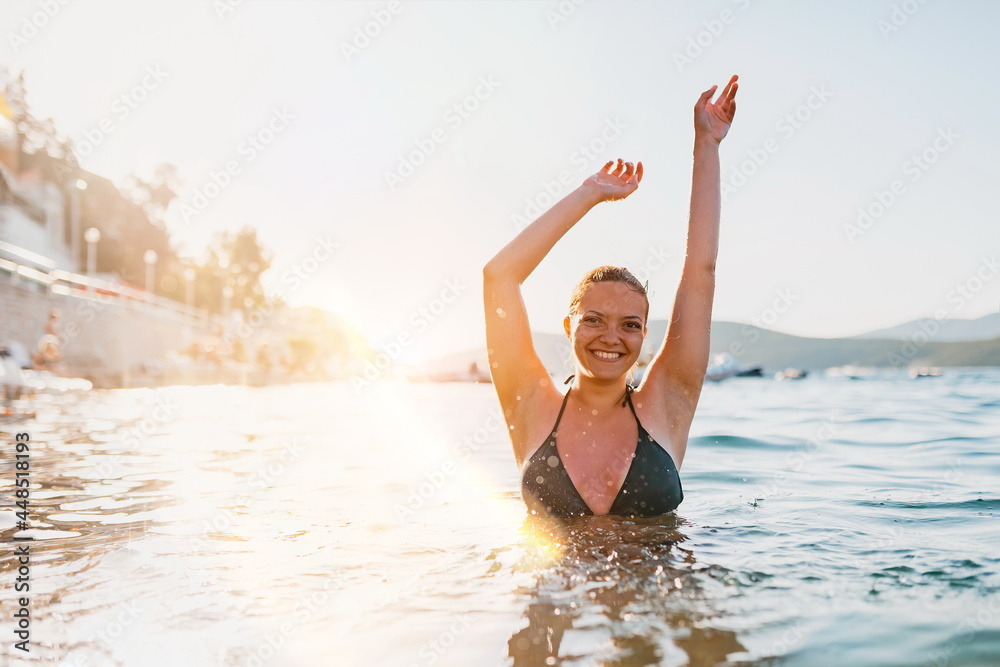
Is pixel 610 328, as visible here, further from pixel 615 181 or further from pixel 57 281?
pixel 57 281

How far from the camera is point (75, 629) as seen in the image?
2846mm

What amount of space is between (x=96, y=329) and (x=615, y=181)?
146ft

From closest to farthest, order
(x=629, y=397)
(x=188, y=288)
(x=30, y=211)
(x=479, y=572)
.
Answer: (x=479, y=572) → (x=629, y=397) → (x=30, y=211) → (x=188, y=288)

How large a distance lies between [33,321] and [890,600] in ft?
127

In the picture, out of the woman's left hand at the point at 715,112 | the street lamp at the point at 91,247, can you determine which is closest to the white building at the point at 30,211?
the street lamp at the point at 91,247

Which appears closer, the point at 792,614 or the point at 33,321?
the point at 792,614

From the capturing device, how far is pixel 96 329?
4147 cm

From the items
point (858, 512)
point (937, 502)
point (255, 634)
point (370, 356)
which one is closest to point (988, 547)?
point (858, 512)

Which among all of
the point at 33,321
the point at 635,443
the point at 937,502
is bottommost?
the point at 937,502

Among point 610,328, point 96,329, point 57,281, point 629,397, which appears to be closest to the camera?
point 610,328

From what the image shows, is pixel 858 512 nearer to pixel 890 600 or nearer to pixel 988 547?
pixel 988 547

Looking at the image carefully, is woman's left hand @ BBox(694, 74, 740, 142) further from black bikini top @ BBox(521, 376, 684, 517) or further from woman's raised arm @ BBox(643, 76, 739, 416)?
black bikini top @ BBox(521, 376, 684, 517)

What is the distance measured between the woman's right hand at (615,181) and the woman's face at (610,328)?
1.77 ft

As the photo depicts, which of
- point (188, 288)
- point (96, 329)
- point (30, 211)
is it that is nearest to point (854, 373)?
point (188, 288)
